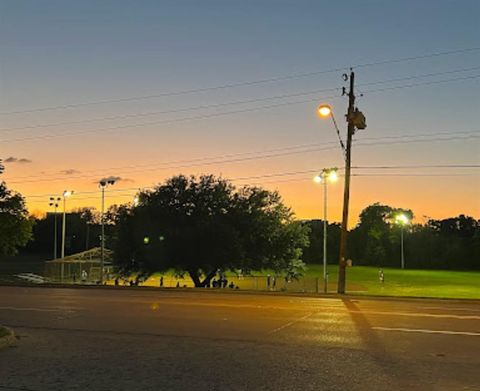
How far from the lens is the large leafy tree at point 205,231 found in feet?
145

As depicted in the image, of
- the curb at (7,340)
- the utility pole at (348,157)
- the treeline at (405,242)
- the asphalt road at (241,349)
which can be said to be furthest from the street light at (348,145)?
the treeline at (405,242)

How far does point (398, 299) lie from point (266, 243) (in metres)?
22.1

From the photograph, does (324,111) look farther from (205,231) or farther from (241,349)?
(205,231)

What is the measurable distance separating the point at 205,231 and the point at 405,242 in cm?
11147

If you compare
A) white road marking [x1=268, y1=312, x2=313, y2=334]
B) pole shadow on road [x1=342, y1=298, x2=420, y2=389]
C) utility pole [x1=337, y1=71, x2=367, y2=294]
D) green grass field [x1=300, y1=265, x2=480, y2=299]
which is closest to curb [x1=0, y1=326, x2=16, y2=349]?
white road marking [x1=268, y1=312, x2=313, y2=334]

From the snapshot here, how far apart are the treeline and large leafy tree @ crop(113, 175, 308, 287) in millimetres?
90567

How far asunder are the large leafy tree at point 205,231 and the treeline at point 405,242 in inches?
3566

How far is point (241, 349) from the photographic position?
11.1 meters

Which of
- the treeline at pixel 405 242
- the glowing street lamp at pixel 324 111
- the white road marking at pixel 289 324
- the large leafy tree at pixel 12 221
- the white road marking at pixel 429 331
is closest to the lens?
the white road marking at pixel 429 331

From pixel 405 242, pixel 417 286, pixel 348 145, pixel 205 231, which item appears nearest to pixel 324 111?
pixel 348 145

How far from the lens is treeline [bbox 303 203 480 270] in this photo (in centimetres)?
13688

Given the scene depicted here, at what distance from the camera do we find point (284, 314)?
1703cm

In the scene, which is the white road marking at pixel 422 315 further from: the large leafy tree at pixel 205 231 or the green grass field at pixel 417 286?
the large leafy tree at pixel 205 231

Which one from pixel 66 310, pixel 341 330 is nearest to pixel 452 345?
pixel 341 330
